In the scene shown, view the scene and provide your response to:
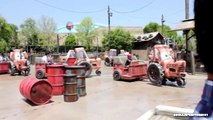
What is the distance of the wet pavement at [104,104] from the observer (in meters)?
7.45

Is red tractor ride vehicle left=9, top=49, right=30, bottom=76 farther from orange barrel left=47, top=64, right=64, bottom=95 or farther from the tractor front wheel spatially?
orange barrel left=47, top=64, right=64, bottom=95

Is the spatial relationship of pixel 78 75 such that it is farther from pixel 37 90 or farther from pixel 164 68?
pixel 164 68

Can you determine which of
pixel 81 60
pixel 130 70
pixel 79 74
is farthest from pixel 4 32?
pixel 79 74

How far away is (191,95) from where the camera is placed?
10.2 metres

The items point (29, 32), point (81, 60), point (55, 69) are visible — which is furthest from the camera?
point (29, 32)

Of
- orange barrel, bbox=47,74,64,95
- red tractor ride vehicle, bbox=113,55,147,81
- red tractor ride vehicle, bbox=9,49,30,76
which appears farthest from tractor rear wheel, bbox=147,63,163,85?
red tractor ride vehicle, bbox=9,49,30,76

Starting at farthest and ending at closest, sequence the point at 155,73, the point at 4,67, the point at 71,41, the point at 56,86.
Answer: the point at 71,41 → the point at 4,67 → the point at 155,73 → the point at 56,86

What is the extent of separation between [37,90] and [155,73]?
5.66m

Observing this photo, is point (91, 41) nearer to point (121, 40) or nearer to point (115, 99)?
point (121, 40)

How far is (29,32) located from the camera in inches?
2092

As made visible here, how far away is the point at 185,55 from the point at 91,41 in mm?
35838

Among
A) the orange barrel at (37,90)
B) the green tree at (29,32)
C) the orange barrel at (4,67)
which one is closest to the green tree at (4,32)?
the green tree at (29,32)

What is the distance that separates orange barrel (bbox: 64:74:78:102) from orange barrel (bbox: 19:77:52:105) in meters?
0.50

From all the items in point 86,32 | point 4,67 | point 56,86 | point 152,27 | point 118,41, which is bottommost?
point 56,86
